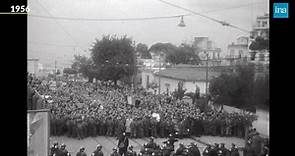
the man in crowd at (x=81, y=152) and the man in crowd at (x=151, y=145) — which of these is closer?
the man in crowd at (x=81, y=152)

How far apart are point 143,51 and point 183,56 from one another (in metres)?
0.33

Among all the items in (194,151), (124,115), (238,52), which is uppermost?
(238,52)

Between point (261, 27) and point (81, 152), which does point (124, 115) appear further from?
point (261, 27)

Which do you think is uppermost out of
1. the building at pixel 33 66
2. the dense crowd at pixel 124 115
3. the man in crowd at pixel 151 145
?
the building at pixel 33 66

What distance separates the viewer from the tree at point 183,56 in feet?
9.43

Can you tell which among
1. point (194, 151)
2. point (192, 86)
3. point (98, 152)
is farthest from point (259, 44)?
point (98, 152)

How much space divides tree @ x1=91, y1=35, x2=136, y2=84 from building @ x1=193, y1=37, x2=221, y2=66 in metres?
0.48

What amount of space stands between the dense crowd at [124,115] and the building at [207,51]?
0.36 metres

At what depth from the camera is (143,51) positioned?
9.24 feet

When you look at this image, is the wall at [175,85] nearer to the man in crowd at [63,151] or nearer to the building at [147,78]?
the building at [147,78]

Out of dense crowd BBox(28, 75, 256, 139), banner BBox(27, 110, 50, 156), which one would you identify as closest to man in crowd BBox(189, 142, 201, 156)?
dense crowd BBox(28, 75, 256, 139)
